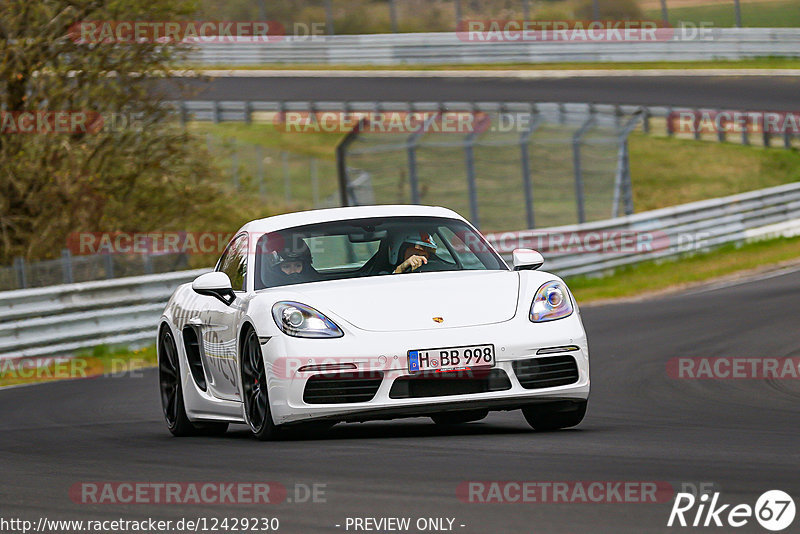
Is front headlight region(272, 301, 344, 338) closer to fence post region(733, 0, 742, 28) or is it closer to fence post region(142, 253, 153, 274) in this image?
fence post region(142, 253, 153, 274)

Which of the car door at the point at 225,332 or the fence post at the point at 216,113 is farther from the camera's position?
the fence post at the point at 216,113

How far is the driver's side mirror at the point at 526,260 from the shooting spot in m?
8.63

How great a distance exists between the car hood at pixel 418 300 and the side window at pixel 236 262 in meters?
0.82

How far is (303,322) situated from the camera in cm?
Result: 782

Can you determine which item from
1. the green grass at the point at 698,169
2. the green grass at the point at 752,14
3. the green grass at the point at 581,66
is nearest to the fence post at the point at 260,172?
the green grass at the point at 581,66

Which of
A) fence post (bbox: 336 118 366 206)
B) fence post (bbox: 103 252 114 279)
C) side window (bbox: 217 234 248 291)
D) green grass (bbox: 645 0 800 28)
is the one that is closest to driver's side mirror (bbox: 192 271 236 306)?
side window (bbox: 217 234 248 291)

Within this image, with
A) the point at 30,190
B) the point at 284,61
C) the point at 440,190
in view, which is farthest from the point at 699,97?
the point at 30,190

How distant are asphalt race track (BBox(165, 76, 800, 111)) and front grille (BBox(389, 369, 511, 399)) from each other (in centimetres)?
2546

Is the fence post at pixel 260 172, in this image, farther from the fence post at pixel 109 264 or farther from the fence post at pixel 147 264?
the fence post at pixel 109 264

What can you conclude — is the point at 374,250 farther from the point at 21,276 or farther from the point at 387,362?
the point at 21,276

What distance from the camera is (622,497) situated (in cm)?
541

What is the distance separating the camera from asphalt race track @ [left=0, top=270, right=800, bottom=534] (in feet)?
17.7

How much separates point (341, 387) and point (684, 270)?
16672 mm

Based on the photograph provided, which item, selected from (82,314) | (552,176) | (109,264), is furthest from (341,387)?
(552,176)
